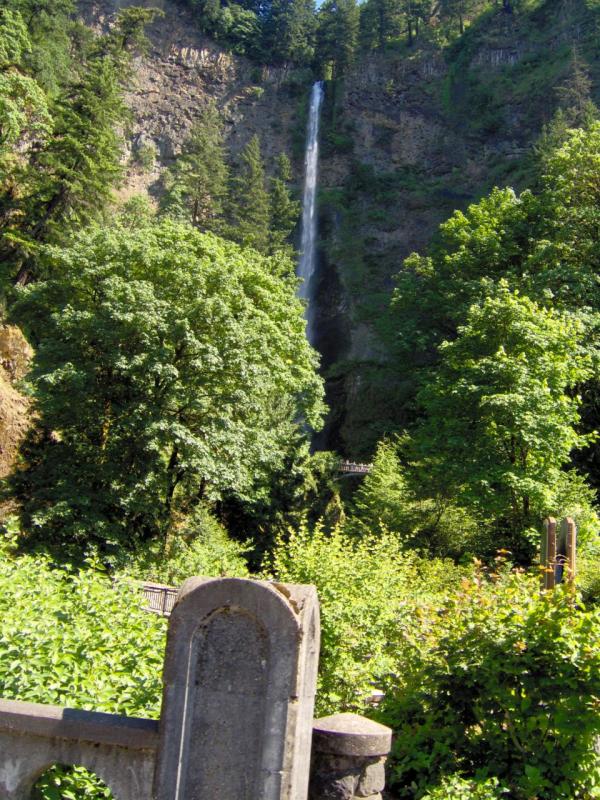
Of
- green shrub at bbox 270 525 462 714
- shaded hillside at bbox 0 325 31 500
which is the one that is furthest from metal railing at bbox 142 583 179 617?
shaded hillside at bbox 0 325 31 500

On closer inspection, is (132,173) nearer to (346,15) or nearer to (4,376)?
(346,15)

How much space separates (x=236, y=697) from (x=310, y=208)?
54868 mm

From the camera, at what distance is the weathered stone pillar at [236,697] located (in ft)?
11.9

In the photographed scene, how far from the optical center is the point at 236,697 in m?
3.67

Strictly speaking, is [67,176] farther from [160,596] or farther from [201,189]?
[160,596]

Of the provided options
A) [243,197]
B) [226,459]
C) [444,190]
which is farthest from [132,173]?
[226,459]

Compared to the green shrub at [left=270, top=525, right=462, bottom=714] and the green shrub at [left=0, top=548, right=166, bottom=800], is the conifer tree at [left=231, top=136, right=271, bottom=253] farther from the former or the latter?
the green shrub at [left=0, top=548, right=166, bottom=800]

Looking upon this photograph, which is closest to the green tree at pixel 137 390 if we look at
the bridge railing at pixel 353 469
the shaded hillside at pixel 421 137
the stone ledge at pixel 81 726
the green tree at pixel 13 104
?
the green tree at pixel 13 104

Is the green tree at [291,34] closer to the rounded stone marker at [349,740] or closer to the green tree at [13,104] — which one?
the green tree at [13,104]

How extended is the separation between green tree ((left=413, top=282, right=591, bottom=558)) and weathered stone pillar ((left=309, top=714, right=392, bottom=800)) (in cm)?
1455

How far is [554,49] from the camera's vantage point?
55.3 meters

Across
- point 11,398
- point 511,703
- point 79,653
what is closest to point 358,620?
point 511,703

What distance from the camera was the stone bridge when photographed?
3.63 meters

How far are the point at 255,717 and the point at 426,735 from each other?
285 cm
